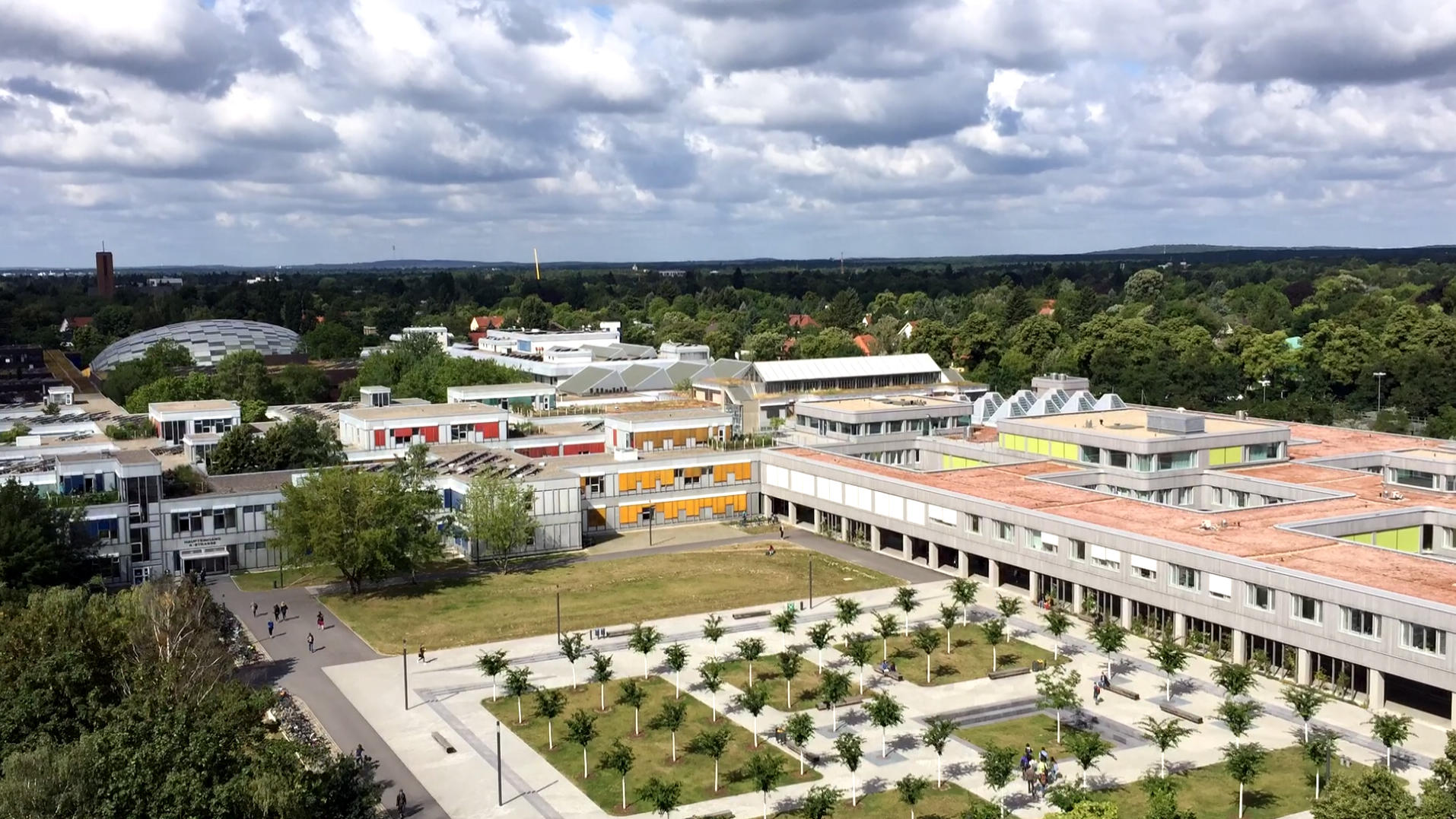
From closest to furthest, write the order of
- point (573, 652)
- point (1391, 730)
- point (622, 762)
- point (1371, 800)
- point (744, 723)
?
point (1371, 800) → point (622, 762) → point (1391, 730) → point (744, 723) → point (573, 652)

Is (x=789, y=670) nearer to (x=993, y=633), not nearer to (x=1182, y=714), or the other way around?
(x=993, y=633)

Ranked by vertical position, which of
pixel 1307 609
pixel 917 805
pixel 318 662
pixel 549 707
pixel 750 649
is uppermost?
pixel 1307 609

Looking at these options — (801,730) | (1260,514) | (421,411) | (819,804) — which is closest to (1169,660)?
(801,730)

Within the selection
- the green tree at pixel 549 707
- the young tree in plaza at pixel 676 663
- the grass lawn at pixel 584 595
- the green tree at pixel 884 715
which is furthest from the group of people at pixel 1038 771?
the grass lawn at pixel 584 595

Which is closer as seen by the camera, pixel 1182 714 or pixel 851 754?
pixel 851 754

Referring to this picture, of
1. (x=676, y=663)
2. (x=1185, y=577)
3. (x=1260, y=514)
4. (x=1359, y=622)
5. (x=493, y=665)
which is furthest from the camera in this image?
(x=1260, y=514)

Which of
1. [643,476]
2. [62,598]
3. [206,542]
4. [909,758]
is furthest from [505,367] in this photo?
[909,758]

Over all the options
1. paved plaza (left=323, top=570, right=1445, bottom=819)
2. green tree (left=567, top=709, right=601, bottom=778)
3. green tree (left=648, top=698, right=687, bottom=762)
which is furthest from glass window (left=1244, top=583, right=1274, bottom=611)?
green tree (left=567, top=709, right=601, bottom=778)

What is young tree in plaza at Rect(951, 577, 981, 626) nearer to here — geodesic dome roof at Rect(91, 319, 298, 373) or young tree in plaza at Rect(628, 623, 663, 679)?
young tree in plaza at Rect(628, 623, 663, 679)
